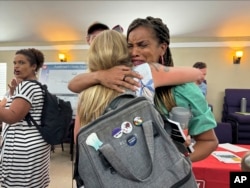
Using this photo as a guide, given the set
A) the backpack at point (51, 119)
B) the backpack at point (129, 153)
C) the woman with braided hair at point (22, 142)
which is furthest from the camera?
the backpack at point (51, 119)

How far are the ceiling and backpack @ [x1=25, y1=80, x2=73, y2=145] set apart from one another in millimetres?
3138

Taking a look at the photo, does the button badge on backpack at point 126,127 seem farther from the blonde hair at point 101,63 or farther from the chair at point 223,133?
the chair at point 223,133

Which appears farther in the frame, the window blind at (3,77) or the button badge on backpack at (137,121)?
the window blind at (3,77)

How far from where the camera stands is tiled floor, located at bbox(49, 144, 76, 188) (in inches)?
114

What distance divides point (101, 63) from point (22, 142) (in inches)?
35.9

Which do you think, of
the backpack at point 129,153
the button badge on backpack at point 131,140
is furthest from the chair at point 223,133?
the button badge on backpack at point 131,140

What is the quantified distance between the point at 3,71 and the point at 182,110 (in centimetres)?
640

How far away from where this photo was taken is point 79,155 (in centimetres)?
66

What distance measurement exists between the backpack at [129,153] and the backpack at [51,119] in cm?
86

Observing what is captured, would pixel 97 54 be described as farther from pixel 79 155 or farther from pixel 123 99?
pixel 79 155

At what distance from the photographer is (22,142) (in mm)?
1374

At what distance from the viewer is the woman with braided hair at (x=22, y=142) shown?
1.36 meters

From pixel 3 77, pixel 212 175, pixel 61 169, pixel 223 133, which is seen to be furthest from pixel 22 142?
pixel 3 77

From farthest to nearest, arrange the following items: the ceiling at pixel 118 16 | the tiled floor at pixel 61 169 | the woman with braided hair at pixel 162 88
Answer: the ceiling at pixel 118 16 → the tiled floor at pixel 61 169 → the woman with braided hair at pixel 162 88
